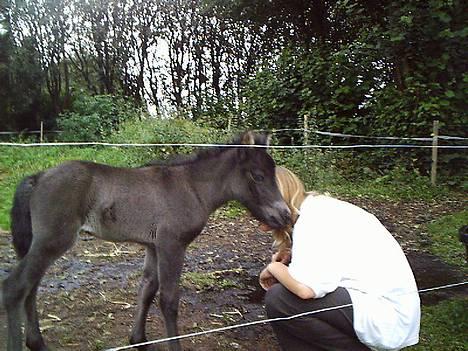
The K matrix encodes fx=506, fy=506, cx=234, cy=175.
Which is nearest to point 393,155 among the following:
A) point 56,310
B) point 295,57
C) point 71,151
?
point 295,57

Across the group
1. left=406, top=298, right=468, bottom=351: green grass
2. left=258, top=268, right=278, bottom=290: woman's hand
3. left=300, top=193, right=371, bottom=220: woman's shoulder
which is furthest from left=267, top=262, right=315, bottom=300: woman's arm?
left=406, top=298, right=468, bottom=351: green grass

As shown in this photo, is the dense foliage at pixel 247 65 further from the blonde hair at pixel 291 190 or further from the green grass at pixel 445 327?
the blonde hair at pixel 291 190

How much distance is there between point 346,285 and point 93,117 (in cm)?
1058

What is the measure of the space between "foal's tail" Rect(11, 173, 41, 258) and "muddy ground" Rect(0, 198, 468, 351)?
673mm

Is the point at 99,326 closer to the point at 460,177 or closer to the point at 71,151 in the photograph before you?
the point at 71,151

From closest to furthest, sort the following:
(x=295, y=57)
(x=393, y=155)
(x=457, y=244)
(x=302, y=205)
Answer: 1. (x=302, y=205)
2. (x=457, y=244)
3. (x=393, y=155)
4. (x=295, y=57)

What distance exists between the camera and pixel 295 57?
12.2 meters

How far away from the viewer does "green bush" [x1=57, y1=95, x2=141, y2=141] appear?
11.8 m

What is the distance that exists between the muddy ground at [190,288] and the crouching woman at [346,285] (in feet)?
2.85

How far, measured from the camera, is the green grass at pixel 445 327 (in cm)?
328

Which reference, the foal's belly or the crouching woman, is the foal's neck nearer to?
the foal's belly

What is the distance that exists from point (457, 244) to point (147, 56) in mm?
11523

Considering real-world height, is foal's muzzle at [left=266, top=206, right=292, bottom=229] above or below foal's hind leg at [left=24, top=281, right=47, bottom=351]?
above

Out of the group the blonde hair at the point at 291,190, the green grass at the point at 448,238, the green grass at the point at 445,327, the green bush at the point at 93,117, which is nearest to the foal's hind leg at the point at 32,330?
the blonde hair at the point at 291,190
